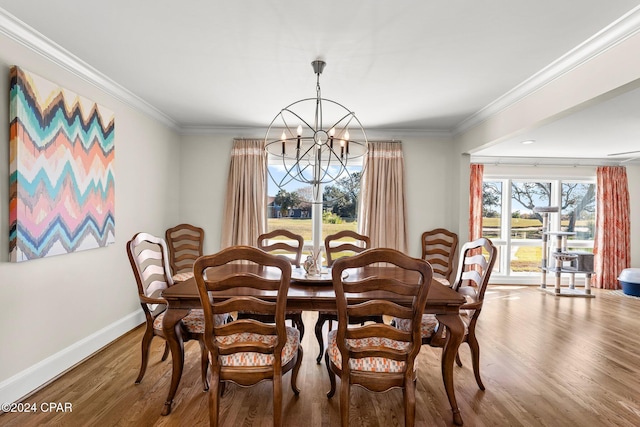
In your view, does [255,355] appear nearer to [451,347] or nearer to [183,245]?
[451,347]

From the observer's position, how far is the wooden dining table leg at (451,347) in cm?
211

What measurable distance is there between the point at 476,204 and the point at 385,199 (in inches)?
96.7

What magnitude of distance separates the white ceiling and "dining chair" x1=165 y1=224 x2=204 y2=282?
170 cm

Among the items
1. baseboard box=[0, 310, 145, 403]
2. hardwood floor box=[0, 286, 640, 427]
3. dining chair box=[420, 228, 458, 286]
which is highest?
dining chair box=[420, 228, 458, 286]

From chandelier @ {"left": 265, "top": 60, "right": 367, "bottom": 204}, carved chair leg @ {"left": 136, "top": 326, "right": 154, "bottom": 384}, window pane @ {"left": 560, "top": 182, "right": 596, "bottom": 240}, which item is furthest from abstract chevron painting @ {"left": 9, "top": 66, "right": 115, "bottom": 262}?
window pane @ {"left": 560, "top": 182, "right": 596, "bottom": 240}

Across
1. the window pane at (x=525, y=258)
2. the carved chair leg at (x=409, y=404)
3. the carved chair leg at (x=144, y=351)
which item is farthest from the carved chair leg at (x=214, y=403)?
the window pane at (x=525, y=258)

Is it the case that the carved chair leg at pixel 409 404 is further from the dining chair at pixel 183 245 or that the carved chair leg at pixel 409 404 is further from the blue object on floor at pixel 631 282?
the blue object on floor at pixel 631 282

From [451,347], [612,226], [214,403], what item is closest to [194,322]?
[214,403]

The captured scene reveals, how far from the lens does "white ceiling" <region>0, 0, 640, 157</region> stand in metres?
1.96

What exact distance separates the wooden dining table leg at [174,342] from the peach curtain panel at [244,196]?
2.53 metres

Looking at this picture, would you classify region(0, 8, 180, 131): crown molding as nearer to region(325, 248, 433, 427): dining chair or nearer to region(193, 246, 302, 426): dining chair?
region(193, 246, 302, 426): dining chair

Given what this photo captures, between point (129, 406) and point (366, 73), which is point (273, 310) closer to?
point (129, 406)

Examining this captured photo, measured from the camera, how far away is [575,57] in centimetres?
243

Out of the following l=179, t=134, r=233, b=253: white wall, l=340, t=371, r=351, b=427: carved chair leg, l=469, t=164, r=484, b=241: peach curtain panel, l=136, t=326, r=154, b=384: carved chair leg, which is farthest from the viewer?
l=469, t=164, r=484, b=241: peach curtain panel
